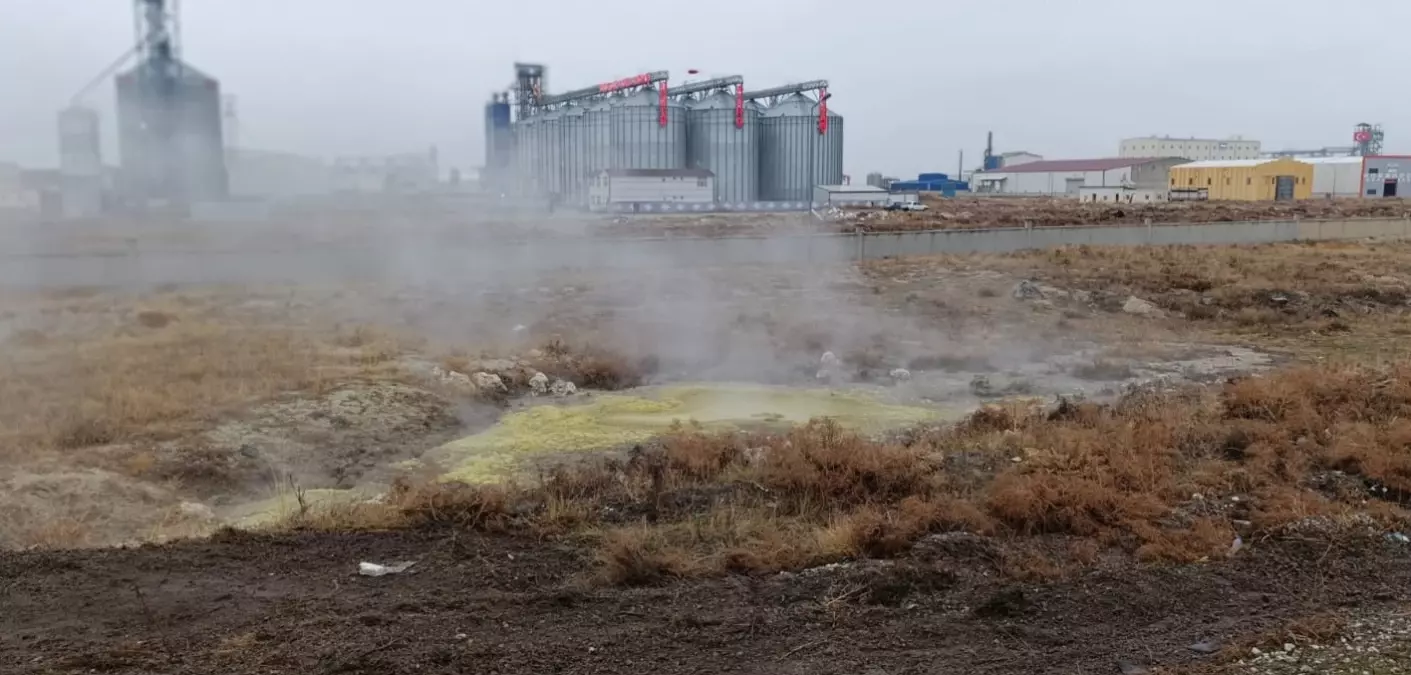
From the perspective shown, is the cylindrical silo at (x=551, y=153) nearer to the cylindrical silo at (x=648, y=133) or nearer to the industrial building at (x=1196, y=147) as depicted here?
the cylindrical silo at (x=648, y=133)

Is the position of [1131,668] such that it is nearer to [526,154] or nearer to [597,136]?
[526,154]

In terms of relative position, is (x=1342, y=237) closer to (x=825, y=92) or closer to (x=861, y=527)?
(x=825, y=92)

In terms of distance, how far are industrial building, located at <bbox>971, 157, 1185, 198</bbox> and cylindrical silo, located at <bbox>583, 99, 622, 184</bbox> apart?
62.3m

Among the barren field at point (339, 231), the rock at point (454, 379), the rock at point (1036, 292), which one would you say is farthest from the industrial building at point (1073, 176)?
the rock at point (454, 379)

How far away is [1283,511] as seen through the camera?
7496 millimetres

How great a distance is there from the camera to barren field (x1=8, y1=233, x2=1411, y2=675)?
5.34 metres

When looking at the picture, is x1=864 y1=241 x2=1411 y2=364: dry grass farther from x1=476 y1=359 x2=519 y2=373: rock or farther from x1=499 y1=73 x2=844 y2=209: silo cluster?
x1=499 y1=73 x2=844 y2=209: silo cluster

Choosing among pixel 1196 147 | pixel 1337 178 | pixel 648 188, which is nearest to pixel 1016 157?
pixel 1196 147

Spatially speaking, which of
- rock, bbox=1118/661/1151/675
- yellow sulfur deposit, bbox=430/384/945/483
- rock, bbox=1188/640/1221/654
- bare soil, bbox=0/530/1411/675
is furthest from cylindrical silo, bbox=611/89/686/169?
rock, bbox=1118/661/1151/675

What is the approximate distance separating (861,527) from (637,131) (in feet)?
146

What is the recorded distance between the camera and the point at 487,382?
48.5 feet

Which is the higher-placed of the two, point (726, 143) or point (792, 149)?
point (726, 143)

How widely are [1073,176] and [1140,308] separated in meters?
90.9

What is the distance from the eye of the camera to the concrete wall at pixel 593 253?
21.0 m
